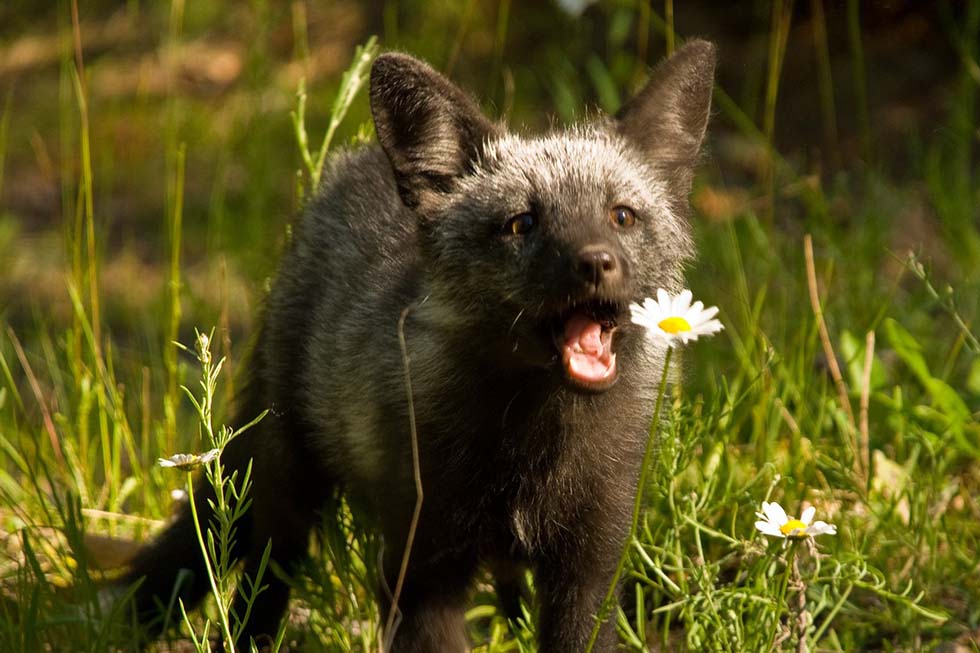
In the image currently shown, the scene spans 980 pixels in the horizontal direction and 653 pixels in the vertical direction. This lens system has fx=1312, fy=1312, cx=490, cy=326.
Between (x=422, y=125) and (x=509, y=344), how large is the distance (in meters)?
0.72

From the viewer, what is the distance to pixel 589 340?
3.37 m

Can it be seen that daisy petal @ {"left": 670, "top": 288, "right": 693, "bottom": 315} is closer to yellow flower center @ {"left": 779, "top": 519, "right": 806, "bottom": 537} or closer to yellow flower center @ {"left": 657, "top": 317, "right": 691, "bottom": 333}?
yellow flower center @ {"left": 657, "top": 317, "right": 691, "bottom": 333}

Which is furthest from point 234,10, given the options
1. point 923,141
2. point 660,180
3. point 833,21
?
point 660,180

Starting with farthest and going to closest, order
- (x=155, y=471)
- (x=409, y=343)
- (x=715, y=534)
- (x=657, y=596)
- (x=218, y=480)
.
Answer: (x=155, y=471), (x=657, y=596), (x=409, y=343), (x=715, y=534), (x=218, y=480)

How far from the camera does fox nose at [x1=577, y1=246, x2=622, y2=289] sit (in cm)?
323

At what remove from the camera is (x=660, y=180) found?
13.0 ft

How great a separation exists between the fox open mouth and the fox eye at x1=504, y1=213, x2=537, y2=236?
1.01 ft

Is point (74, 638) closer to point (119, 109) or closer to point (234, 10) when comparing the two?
point (119, 109)

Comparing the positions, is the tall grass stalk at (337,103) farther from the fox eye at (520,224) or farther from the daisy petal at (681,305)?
the daisy petal at (681,305)

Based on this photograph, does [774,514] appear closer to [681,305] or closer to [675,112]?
[681,305]

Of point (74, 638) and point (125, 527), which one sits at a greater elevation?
point (74, 638)

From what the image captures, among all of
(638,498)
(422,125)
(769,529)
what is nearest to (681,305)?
(638,498)

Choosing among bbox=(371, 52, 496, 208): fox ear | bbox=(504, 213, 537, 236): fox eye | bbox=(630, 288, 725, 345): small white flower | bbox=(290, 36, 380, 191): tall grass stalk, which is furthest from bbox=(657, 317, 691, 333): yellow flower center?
bbox=(290, 36, 380, 191): tall grass stalk

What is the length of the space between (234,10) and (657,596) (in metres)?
6.86
